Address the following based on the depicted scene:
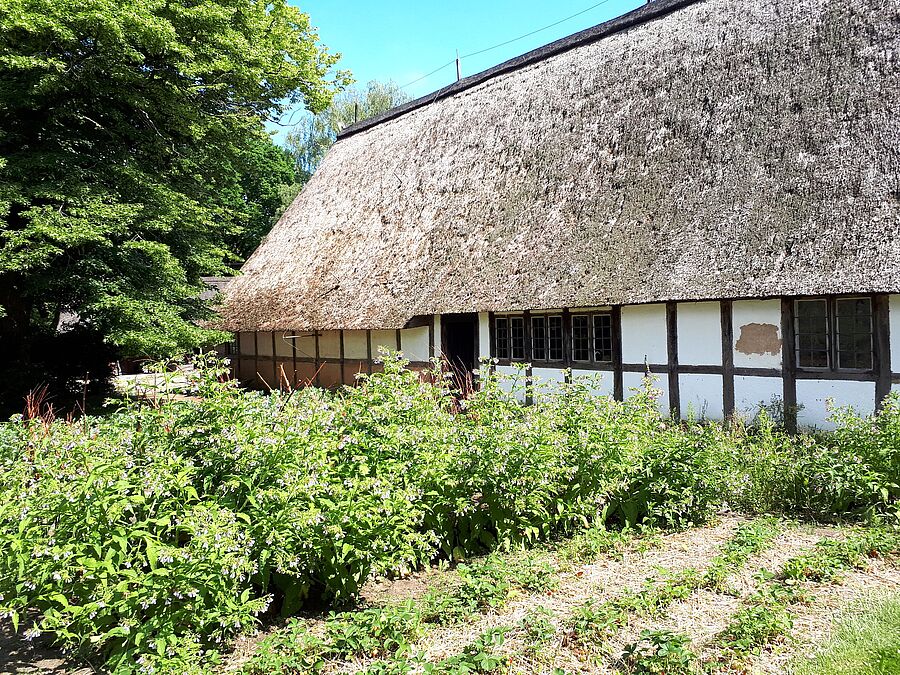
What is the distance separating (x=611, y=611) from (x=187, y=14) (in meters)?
10.9

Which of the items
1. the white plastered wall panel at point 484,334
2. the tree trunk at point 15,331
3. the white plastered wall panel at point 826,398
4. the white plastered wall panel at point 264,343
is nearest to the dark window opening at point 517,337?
the white plastered wall panel at point 484,334

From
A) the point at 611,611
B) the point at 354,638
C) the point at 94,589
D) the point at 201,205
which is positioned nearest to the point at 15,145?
the point at 201,205

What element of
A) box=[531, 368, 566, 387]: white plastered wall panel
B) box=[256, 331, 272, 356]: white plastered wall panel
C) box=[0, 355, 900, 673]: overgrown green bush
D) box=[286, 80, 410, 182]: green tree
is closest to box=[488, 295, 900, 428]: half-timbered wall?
box=[531, 368, 566, 387]: white plastered wall panel

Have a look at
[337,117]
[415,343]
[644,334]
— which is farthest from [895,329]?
[337,117]

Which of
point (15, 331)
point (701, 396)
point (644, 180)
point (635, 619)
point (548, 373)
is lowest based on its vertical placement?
point (635, 619)

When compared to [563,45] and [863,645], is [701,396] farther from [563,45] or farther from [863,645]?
[563,45]

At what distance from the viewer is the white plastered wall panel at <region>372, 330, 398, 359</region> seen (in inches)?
531

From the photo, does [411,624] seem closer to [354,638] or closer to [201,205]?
[354,638]

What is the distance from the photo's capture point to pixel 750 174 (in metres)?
8.84

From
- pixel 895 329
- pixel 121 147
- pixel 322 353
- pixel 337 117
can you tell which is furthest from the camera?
pixel 337 117

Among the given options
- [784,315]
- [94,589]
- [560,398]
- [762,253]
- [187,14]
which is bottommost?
[94,589]

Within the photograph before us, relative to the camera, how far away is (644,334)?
9.67 m

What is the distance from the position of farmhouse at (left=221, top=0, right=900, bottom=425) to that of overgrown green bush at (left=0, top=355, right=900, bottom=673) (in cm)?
252

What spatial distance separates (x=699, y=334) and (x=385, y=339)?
6.67 m
